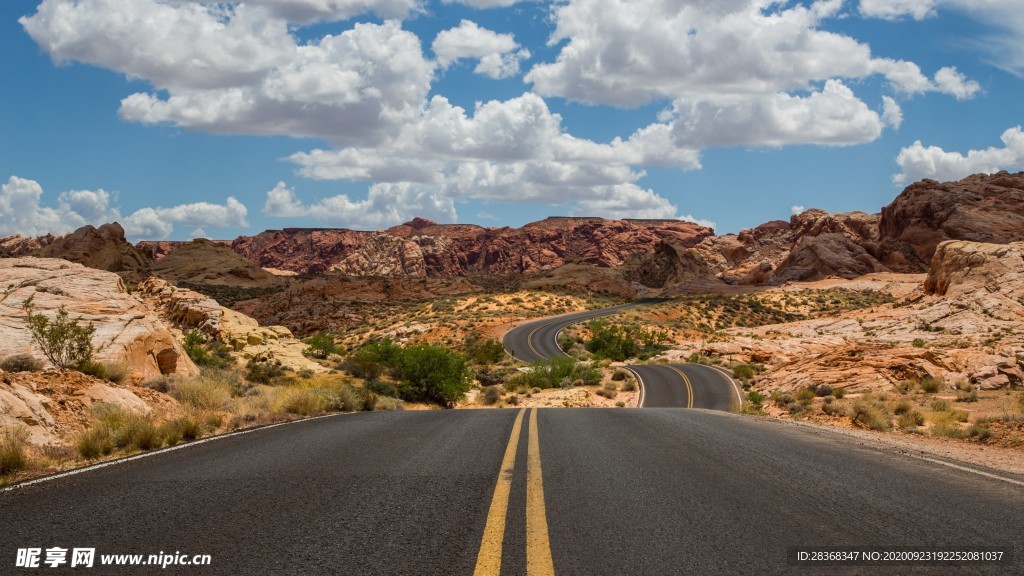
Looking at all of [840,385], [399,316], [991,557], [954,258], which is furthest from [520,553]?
[399,316]

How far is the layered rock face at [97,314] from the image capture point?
15.5 m

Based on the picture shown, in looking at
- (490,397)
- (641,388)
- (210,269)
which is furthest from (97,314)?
(210,269)

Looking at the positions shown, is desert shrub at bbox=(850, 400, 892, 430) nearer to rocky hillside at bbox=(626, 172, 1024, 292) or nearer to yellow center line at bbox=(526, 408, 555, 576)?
yellow center line at bbox=(526, 408, 555, 576)

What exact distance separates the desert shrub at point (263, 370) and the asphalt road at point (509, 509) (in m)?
18.3

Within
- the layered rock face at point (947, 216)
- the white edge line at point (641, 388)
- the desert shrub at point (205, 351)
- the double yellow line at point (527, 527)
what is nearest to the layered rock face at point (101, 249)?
the desert shrub at point (205, 351)

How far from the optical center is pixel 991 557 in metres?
4.08

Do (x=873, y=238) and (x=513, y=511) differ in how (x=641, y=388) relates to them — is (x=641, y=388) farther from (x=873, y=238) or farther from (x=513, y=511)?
(x=873, y=238)

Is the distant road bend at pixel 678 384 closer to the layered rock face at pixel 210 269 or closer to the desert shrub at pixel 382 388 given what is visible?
the desert shrub at pixel 382 388

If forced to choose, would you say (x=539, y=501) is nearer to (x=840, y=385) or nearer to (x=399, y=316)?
(x=840, y=385)

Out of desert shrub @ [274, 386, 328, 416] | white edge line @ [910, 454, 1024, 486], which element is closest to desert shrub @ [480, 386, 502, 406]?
desert shrub @ [274, 386, 328, 416]

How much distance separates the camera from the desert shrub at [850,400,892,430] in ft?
47.2

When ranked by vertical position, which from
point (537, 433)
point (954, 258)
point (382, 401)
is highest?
point (954, 258)

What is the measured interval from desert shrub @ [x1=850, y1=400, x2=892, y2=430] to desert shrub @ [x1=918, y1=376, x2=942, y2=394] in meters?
6.73

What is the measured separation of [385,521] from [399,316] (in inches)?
2667
